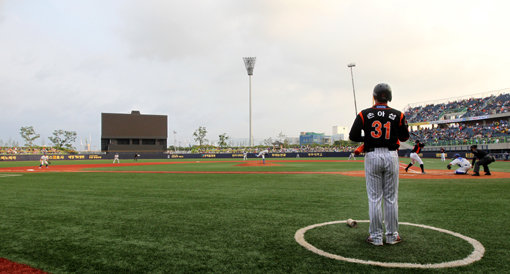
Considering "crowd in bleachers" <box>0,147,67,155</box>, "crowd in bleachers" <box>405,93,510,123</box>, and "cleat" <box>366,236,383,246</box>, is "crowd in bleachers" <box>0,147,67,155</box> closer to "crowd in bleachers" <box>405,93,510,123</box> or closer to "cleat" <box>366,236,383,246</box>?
"cleat" <box>366,236,383,246</box>

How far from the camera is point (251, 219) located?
5.74m

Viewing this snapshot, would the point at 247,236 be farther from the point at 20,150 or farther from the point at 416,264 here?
the point at 20,150

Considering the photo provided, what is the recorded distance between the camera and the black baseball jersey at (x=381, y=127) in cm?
418

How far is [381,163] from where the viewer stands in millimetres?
4137

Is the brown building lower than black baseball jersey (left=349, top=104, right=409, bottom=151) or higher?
higher

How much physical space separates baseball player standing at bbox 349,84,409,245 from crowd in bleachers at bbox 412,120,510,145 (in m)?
46.1

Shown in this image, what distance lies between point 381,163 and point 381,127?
49 centimetres

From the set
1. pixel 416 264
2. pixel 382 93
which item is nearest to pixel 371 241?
pixel 416 264

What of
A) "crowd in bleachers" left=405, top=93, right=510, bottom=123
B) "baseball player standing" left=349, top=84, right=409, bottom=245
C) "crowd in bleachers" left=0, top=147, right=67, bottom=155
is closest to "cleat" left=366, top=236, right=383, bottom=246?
"baseball player standing" left=349, top=84, right=409, bottom=245

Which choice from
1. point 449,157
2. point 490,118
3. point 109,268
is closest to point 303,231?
point 109,268

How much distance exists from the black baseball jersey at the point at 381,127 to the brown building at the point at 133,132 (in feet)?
237

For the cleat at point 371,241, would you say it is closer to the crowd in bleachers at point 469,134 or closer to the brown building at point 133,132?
the crowd in bleachers at point 469,134

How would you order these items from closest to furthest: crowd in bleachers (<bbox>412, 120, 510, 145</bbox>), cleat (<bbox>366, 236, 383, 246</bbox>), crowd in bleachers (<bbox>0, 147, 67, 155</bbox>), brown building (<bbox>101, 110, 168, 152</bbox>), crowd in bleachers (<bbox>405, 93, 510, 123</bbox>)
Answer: cleat (<bbox>366, 236, 383, 246</bbox>), crowd in bleachers (<bbox>412, 120, 510, 145</bbox>), crowd in bleachers (<bbox>405, 93, 510, 123</bbox>), crowd in bleachers (<bbox>0, 147, 67, 155</bbox>), brown building (<bbox>101, 110, 168, 152</bbox>)

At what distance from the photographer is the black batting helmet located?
4359mm
